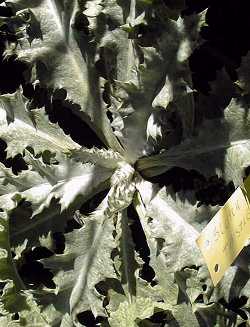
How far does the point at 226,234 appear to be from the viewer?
1.14 m

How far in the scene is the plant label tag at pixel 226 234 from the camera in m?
1.12

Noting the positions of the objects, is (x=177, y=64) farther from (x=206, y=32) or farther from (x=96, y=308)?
(x=96, y=308)

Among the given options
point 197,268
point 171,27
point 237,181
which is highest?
point 171,27

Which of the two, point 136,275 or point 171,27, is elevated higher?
point 171,27

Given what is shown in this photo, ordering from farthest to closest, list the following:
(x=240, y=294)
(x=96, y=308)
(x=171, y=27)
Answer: (x=96, y=308), (x=240, y=294), (x=171, y=27)

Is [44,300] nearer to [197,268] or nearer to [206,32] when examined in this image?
[197,268]

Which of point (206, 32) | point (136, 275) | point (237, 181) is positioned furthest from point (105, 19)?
point (136, 275)

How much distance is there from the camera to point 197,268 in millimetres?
1265

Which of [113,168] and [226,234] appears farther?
[113,168]

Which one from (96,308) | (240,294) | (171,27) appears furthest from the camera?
(96,308)

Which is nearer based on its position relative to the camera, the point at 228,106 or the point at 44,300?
the point at 228,106

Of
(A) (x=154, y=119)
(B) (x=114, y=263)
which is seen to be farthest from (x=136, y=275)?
(A) (x=154, y=119)

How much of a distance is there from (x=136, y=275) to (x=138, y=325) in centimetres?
10

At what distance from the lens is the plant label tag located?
112cm
